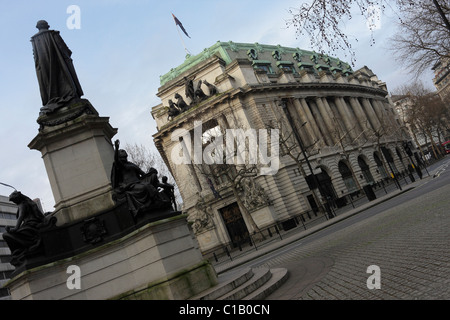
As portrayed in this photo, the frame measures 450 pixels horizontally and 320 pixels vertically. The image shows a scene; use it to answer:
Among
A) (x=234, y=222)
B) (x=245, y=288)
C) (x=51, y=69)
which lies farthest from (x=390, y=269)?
(x=234, y=222)

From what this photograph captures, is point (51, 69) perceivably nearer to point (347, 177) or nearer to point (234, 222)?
point (234, 222)

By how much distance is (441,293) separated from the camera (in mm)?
4266

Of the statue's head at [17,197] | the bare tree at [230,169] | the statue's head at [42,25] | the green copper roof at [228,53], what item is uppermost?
the green copper roof at [228,53]

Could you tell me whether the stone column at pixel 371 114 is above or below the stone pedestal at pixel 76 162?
above

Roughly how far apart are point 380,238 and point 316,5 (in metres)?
6.39

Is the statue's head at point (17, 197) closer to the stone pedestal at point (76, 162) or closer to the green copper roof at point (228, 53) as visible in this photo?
the stone pedestal at point (76, 162)

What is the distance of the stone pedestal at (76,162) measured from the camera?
8875 mm

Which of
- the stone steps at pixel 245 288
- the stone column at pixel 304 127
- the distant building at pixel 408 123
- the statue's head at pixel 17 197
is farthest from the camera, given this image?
the distant building at pixel 408 123

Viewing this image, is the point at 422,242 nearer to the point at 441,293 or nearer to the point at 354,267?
the point at 354,267

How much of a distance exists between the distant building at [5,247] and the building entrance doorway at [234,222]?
36.7 m

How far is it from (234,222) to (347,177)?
1876cm

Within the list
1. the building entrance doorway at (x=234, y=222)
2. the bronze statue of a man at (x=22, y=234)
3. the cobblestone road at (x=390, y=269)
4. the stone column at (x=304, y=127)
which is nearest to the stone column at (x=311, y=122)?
the stone column at (x=304, y=127)
